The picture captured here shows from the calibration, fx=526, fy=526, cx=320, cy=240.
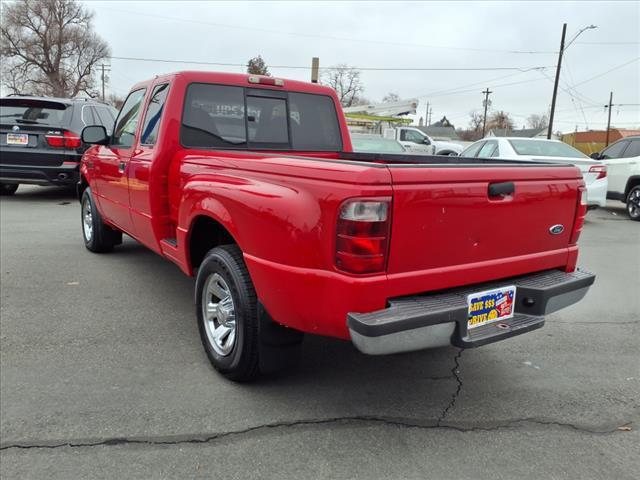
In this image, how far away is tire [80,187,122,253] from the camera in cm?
622

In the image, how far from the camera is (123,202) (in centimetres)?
485

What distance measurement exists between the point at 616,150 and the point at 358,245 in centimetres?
1116

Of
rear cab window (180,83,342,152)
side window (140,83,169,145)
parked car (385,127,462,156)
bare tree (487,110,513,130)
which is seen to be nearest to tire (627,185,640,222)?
rear cab window (180,83,342,152)

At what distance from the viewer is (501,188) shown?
269cm

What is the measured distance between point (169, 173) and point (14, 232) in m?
4.86

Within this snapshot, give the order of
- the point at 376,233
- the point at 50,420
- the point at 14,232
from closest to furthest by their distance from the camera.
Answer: the point at 376,233
the point at 50,420
the point at 14,232

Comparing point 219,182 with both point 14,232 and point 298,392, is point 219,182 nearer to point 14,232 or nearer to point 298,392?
point 298,392

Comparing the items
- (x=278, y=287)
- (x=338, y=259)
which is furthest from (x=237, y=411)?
(x=338, y=259)

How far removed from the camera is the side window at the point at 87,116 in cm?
994

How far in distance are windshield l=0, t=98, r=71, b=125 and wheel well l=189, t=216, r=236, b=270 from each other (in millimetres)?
7434

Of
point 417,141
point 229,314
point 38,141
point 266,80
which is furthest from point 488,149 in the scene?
point 417,141

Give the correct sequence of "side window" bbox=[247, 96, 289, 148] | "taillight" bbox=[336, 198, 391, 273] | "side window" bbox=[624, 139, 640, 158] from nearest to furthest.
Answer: "taillight" bbox=[336, 198, 391, 273] → "side window" bbox=[247, 96, 289, 148] → "side window" bbox=[624, 139, 640, 158]

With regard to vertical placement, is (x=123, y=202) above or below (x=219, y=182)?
below

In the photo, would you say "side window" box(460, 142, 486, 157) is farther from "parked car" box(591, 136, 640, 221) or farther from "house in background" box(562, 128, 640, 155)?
"house in background" box(562, 128, 640, 155)
